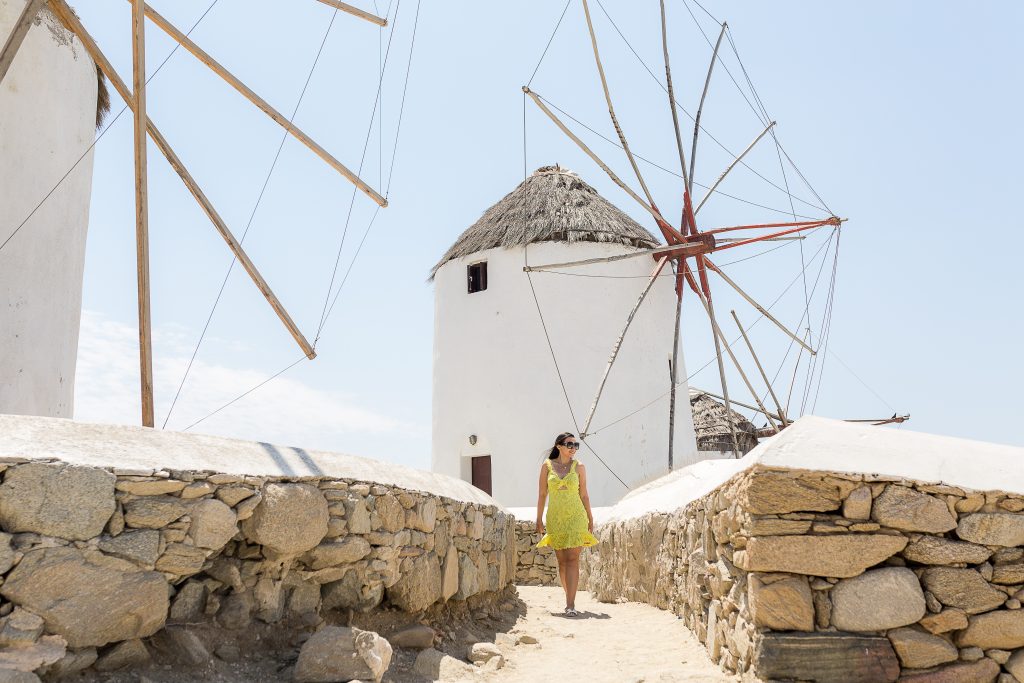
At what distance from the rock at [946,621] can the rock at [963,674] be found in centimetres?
13

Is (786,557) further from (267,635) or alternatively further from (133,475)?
(133,475)

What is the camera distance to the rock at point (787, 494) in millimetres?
2965

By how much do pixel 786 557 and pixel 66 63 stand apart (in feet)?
20.6

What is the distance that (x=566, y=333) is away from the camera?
501 inches

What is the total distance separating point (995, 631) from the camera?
2951 millimetres

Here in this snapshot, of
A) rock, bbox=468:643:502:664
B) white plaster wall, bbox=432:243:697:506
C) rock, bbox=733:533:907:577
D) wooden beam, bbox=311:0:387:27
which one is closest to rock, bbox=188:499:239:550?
rock, bbox=468:643:502:664

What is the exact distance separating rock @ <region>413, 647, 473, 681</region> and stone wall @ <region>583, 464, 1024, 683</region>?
1084 millimetres


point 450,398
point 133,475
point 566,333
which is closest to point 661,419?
point 566,333

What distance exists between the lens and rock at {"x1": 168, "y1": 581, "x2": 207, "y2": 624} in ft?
8.99

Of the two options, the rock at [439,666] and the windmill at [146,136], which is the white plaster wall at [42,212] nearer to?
the windmill at [146,136]

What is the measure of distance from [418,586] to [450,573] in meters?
0.42

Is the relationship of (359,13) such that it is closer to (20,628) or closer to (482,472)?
(20,628)

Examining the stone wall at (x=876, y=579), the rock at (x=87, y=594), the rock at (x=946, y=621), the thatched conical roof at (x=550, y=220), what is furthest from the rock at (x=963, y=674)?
the thatched conical roof at (x=550, y=220)

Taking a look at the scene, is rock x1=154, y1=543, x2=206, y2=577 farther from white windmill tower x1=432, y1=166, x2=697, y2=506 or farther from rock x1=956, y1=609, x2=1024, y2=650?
white windmill tower x1=432, y1=166, x2=697, y2=506
